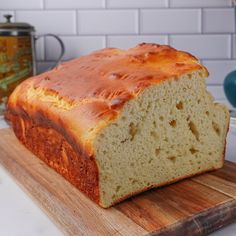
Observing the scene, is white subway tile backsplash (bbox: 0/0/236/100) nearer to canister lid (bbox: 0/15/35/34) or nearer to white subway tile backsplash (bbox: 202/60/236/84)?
white subway tile backsplash (bbox: 202/60/236/84)

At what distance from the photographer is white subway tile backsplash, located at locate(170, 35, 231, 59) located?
182cm

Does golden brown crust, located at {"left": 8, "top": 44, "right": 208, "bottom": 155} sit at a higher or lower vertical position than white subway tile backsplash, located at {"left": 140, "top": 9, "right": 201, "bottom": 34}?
lower

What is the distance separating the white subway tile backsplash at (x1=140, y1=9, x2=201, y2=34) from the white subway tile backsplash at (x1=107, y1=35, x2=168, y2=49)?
0.03 metres

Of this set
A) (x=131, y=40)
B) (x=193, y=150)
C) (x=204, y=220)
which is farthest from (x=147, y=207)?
(x=131, y=40)

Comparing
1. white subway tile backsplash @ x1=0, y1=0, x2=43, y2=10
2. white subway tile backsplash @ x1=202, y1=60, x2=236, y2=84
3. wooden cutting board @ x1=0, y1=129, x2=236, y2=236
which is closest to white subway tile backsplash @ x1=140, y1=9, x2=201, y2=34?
white subway tile backsplash @ x1=202, y1=60, x2=236, y2=84

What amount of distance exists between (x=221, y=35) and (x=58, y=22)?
27.3 inches

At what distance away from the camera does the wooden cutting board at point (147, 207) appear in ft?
2.50

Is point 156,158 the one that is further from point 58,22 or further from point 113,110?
point 58,22

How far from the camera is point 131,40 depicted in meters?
1.83

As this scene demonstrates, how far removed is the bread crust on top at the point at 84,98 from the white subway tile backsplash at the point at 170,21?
63 cm

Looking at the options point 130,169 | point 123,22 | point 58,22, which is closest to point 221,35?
point 123,22

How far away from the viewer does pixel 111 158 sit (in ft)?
2.88

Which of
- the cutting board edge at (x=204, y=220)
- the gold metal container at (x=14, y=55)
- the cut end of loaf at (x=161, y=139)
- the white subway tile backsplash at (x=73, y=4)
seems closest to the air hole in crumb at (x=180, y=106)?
the cut end of loaf at (x=161, y=139)

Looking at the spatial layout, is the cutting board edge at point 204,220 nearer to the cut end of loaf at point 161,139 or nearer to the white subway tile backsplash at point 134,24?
the cut end of loaf at point 161,139
